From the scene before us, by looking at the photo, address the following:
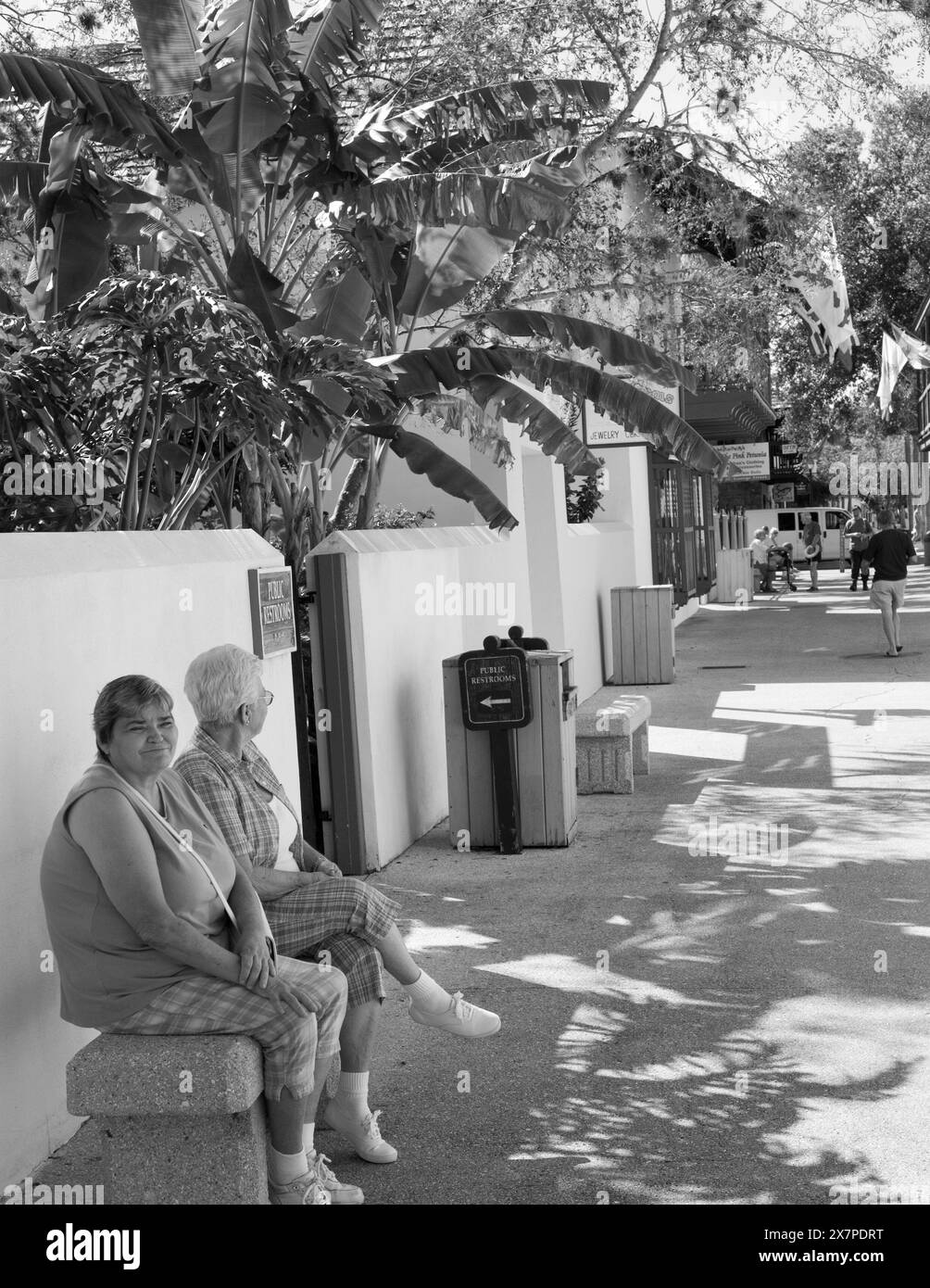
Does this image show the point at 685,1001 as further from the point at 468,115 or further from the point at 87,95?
the point at 468,115

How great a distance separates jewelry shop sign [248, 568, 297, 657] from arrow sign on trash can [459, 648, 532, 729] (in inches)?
53.0

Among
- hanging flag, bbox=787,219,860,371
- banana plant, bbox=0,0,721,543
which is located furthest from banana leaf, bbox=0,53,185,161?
hanging flag, bbox=787,219,860,371

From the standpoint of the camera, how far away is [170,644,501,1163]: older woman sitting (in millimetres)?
4664

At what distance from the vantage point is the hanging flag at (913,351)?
2930 cm

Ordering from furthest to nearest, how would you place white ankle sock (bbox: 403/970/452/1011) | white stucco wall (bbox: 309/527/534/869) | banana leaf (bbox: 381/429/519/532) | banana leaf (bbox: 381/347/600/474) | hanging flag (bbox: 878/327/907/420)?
hanging flag (bbox: 878/327/907/420), banana leaf (bbox: 381/429/519/532), banana leaf (bbox: 381/347/600/474), white stucco wall (bbox: 309/527/534/869), white ankle sock (bbox: 403/970/452/1011)

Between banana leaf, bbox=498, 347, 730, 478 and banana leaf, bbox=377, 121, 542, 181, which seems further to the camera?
banana leaf, bbox=498, 347, 730, 478

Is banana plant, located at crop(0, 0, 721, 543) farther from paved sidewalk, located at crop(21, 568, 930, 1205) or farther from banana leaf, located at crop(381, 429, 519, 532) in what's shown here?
paved sidewalk, located at crop(21, 568, 930, 1205)

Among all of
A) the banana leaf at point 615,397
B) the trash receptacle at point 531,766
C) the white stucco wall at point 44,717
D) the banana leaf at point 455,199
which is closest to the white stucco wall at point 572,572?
the banana leaf at point 615,397

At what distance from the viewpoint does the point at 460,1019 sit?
5055 millimetres

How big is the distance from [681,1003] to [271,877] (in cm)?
195

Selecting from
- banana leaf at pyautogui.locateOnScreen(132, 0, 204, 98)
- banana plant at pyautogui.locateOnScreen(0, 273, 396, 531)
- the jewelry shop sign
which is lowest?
the jewelry shop sign

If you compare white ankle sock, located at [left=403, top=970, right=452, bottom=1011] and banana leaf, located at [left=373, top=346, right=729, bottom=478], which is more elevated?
banana leaf, located at [left=373, top=346, right=729, bottom=478]
